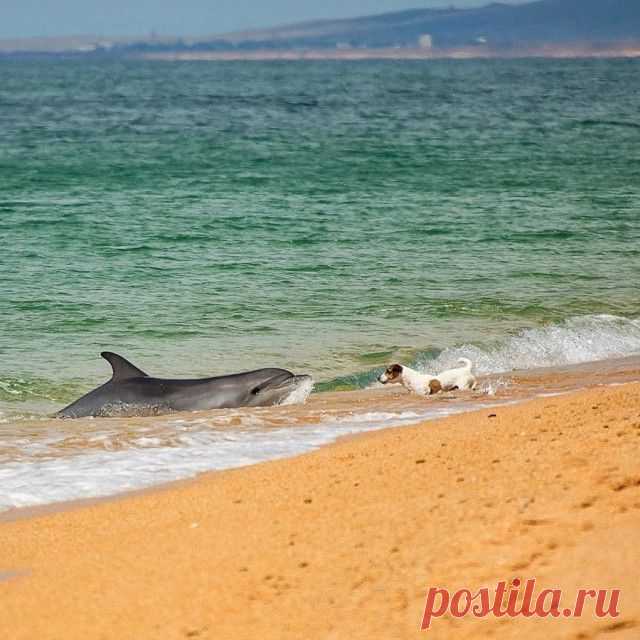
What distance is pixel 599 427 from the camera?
24.2 feet

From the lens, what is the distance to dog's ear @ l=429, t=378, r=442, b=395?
1124 centimetres

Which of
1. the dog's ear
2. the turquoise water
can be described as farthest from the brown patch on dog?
the turquoise water

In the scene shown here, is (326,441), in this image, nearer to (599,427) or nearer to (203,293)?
(599,427)

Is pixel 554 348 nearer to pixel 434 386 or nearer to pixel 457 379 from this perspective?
pixel 457 379

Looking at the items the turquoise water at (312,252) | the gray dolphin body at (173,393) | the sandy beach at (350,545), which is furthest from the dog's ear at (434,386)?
the sandy beach at (350,545)

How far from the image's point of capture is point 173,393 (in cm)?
1134

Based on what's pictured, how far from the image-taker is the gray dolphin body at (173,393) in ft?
36.7

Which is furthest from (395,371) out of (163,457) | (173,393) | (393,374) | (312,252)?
(312,252)

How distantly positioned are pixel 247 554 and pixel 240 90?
9283 centimetres

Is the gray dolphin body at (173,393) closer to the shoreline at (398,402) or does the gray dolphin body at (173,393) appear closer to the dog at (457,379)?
the shoreline at (398,402)

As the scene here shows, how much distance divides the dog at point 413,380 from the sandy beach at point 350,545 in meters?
3.58

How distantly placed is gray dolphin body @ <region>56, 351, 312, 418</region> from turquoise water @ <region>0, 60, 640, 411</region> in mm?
1258

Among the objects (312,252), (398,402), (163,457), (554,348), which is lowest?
(312,252)

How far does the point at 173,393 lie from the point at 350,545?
5.45 m
